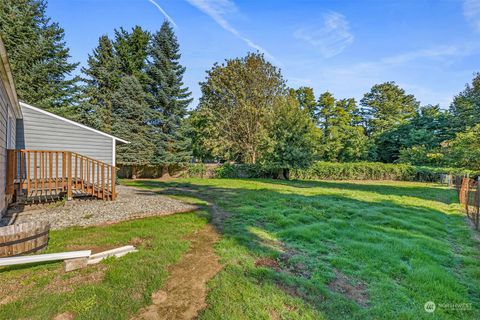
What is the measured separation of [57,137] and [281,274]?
31.3 ft

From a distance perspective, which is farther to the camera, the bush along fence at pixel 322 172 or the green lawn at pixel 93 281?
the bush along fence at pixel 322 172

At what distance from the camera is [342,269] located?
3535 millimetres

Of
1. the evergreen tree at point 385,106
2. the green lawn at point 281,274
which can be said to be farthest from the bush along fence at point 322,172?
the green lawn at point 281,274

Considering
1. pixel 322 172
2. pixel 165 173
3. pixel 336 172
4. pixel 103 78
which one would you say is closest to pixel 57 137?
pixel 165 173

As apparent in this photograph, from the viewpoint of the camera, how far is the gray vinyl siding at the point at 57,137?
27.4ft

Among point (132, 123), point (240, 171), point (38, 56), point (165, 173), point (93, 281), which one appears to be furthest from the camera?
point (240, 171)

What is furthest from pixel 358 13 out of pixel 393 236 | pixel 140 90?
pixel 140 90

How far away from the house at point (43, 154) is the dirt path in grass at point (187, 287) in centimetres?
432

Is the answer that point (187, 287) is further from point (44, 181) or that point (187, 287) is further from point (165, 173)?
point (165, 173)

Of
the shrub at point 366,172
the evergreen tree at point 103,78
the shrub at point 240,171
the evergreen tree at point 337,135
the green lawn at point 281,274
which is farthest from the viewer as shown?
the evergreen tree at point 337,135

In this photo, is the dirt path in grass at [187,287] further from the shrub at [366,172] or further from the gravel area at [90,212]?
the shrub at [366,172]

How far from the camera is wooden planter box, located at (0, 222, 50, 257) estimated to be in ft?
9.90

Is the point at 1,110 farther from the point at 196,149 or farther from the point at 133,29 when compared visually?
the point at 196,149

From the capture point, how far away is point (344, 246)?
4.46 m
